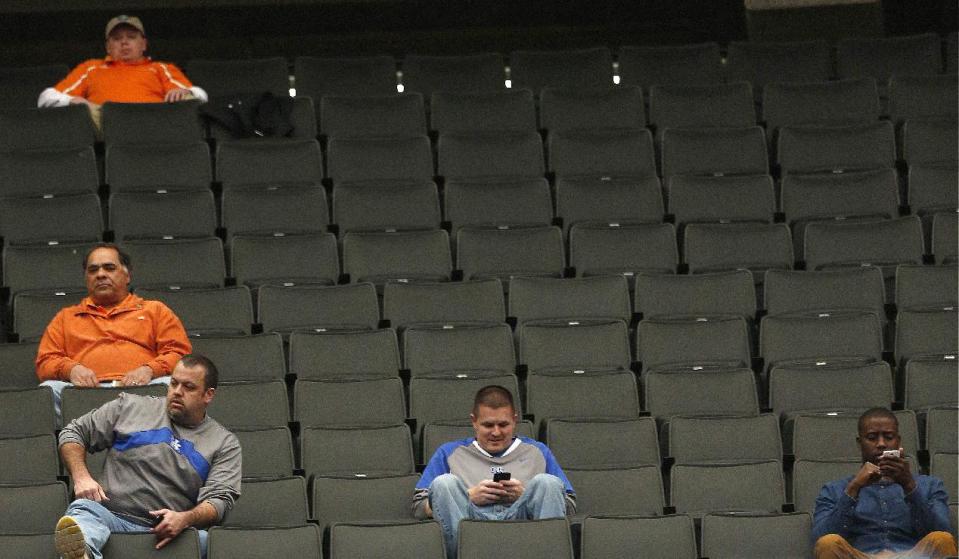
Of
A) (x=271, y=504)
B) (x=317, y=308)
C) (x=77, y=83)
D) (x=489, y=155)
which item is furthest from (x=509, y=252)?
(x=77, y=83)

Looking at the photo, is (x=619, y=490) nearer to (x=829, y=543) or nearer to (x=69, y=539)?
(x=829, y=543)

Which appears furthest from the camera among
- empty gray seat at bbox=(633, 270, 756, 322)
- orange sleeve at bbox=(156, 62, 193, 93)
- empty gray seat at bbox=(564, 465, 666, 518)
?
orange sleeve at bbox=(156, 62, 193, 93)

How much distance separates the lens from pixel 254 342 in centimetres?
602

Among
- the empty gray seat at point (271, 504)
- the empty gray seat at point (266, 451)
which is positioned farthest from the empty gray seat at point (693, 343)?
the empty gray seat at point (271, 504)

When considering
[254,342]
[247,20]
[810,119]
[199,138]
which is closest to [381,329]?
[254,342]

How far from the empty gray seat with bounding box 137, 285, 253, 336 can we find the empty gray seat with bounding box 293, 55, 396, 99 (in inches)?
84.4

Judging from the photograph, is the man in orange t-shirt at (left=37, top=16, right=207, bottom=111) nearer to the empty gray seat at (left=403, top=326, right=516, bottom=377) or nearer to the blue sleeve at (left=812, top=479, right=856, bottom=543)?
the empty gray seat at (left=403, top=326, right=516, bottom=377)

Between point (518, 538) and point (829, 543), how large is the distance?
35.1 inches

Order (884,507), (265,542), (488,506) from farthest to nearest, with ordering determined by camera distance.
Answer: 1. (884,507)
2. (488,506)
3. (265,542)

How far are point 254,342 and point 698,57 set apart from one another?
133 inches

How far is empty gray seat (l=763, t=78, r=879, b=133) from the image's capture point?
7832 millimetres

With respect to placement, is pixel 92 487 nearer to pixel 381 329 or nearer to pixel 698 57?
pixel 381 329

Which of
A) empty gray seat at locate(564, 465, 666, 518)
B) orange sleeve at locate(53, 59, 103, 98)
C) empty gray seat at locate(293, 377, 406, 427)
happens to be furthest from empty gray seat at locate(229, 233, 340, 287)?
empty gray seat at locate(564, 465, 666, 518)

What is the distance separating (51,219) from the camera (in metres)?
6.91
